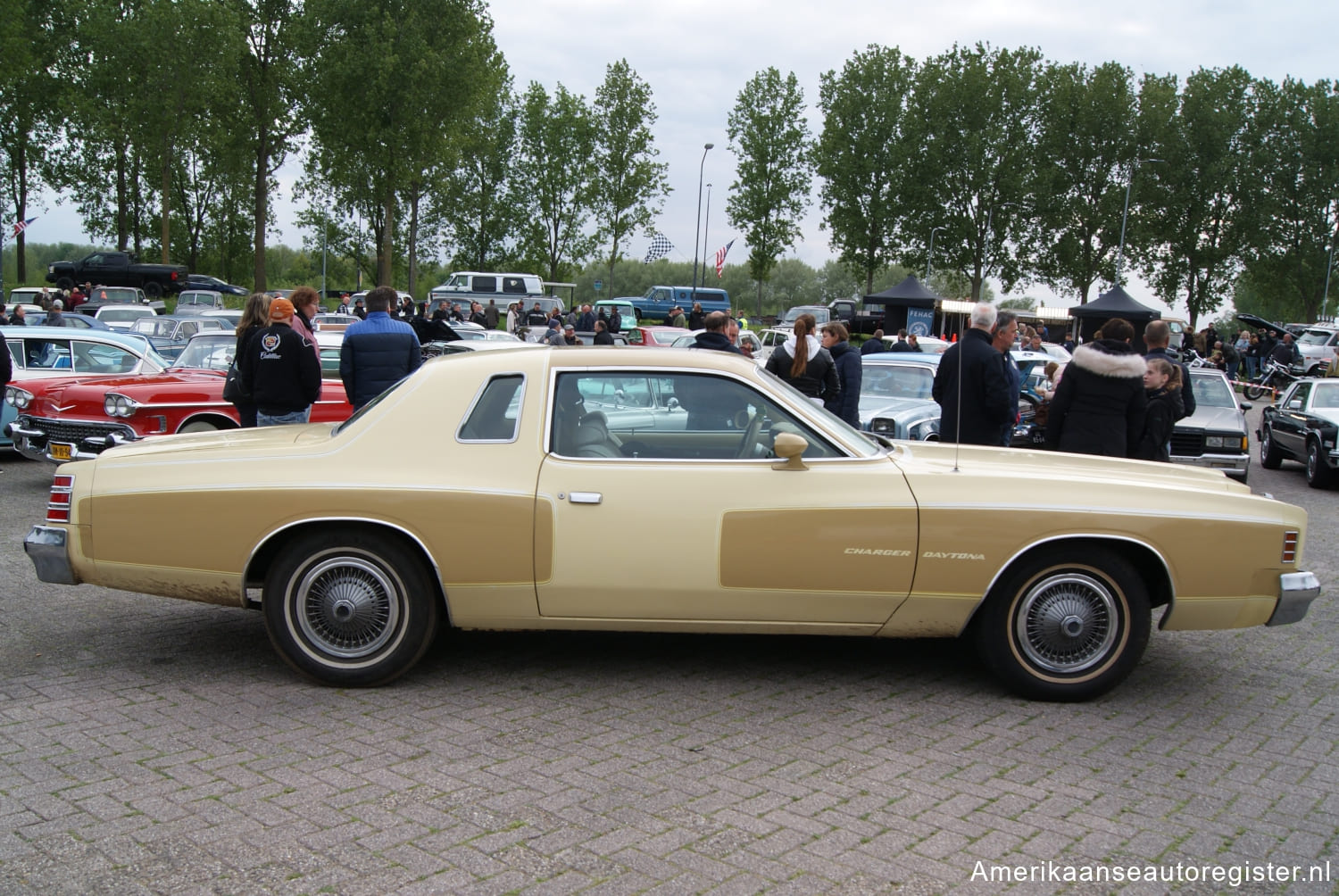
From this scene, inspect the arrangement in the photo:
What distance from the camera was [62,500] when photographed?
5020mm

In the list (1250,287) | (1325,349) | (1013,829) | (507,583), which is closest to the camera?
(1013,829)

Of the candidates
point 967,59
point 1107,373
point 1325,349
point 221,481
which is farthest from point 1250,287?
point 221,481

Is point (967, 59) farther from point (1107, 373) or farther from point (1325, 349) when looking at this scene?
point (1107, 373)

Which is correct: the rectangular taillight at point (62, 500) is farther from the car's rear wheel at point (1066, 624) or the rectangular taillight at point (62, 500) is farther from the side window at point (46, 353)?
the side window at point (46, 353)

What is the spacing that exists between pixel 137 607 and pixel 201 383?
4486 mm

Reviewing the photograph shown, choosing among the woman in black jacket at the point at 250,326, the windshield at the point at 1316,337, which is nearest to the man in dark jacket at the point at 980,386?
the woman in black jacket at the point at 250,326

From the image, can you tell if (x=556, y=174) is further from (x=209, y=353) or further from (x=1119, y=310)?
(x=209, y=353)

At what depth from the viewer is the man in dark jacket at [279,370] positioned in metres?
7.79

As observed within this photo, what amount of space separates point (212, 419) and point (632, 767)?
7.50 meters

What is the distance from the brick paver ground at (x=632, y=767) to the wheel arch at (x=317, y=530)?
0.46 metres

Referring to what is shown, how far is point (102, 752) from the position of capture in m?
4.14

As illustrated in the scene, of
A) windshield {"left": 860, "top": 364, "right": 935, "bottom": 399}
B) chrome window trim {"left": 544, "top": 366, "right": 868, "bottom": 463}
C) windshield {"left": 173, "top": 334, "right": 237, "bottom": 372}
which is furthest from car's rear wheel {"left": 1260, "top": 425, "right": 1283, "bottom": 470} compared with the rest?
windshield {"left": 173, "top": 334, "right": 237, "bottom": 372}

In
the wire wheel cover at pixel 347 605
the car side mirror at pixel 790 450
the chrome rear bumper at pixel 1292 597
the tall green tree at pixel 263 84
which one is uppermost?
the tall green tree at pixel 263 84

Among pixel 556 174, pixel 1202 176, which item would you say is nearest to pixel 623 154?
pixel 556 174
